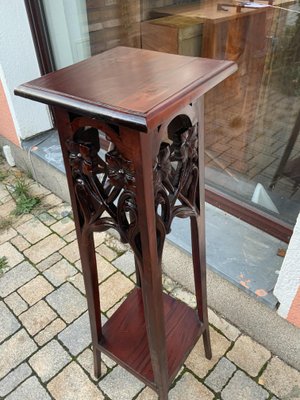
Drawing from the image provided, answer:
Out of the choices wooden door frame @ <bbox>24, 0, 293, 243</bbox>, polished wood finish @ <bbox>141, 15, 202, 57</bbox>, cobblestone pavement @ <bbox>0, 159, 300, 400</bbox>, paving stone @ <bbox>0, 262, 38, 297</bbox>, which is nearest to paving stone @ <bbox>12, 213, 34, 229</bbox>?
cobblestone pavement @ <bbox>0, 159, 300, 400</bbox>

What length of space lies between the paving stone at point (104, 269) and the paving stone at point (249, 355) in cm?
80

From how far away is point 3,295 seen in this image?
197 cm

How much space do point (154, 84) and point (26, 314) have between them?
1.52 m

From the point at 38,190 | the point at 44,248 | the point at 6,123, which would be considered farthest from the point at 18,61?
the point at 44,248

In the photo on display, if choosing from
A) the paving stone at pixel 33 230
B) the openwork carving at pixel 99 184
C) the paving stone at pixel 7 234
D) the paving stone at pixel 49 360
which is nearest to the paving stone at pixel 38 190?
the paving stone at pixel 33 230

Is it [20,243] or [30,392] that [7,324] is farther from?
[20,243]

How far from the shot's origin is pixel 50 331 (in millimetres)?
1771

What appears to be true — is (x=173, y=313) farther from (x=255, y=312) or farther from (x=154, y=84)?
(x=154, y=84)

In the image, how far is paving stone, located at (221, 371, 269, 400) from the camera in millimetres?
1485

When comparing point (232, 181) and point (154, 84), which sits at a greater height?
point (154, 84)

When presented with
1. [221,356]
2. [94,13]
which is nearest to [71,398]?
[221,356]

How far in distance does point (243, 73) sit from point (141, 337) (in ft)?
4.36

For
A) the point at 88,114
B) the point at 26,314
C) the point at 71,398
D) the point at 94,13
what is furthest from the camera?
the point at 94,13

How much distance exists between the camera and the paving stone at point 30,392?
1.51 meters
